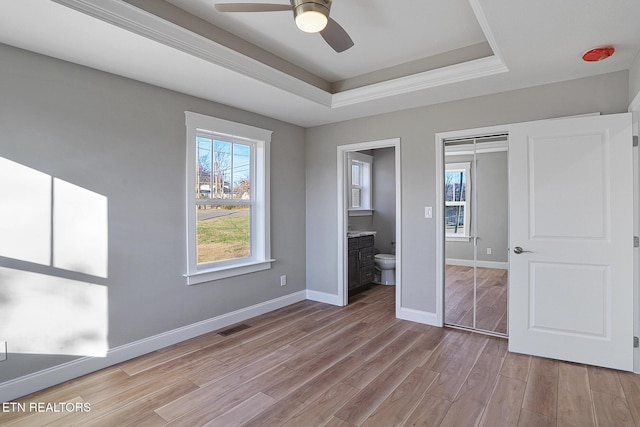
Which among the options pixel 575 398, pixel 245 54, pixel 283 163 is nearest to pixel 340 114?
pixel 283 163

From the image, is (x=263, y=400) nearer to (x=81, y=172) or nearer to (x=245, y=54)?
(x=81, y=172)

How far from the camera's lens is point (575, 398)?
2.29 metres

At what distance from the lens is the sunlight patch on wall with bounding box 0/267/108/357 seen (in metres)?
2.31

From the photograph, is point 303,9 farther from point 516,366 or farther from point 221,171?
point 516,366

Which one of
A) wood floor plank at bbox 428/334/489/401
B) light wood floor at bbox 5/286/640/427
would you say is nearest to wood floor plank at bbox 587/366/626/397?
light wood floor at bbox 5/286/640/427

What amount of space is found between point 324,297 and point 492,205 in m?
2.44

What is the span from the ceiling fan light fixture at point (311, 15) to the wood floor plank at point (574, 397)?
9.08ft

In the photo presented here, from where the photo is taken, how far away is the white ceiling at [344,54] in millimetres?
2037

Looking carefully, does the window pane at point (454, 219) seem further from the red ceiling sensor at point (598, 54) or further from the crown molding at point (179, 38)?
the crown molding at point (179, 38)

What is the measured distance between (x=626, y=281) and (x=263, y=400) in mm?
2939

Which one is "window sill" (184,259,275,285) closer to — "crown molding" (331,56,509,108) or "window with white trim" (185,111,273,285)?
"window with white trim" (185,111,273,285)

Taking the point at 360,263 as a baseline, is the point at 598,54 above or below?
above

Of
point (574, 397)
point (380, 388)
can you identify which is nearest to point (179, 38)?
point (380, 388)

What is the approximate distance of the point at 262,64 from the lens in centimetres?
293
